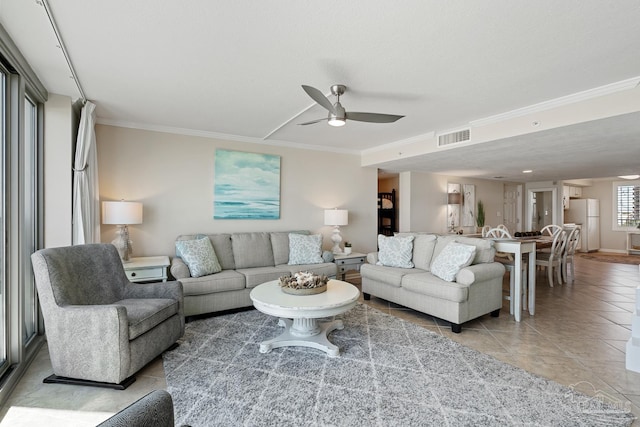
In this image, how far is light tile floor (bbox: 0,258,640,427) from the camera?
204cm

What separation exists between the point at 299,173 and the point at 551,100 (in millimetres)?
3491

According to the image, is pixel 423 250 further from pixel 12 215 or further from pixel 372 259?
pixel 12 215

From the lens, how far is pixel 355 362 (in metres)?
2.62

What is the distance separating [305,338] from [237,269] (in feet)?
5.62

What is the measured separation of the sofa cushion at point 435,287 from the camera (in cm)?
327

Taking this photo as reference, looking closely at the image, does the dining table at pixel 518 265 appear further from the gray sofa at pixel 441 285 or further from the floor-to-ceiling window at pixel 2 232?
the floor-to-ceiling window at pixel 2 232

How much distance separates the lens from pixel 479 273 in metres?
3.40

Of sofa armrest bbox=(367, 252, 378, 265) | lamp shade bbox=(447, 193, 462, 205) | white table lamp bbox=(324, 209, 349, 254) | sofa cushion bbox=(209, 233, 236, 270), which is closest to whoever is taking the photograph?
sofa cushion bbox=(209, 233, 236, 270)

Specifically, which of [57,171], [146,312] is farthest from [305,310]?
[57,171]

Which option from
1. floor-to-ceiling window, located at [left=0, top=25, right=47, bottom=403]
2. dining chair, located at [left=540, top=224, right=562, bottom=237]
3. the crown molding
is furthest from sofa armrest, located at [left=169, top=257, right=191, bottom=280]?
dining chair, located at [left=540, top=224, right=562, bottom=237]

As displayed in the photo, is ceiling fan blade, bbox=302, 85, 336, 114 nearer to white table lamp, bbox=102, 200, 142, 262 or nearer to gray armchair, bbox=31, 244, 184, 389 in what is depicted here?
gray armchair, bbox=31, 244, 184, 389

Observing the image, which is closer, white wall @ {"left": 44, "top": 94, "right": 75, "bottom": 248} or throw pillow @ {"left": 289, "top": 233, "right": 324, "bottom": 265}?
white wall @ {"left": 44, "top": 94, "right": 75, "bottom": 248}

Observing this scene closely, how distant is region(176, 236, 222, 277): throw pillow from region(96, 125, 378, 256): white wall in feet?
2.18

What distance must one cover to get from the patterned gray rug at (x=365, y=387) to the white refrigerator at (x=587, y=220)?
32.7 feet
